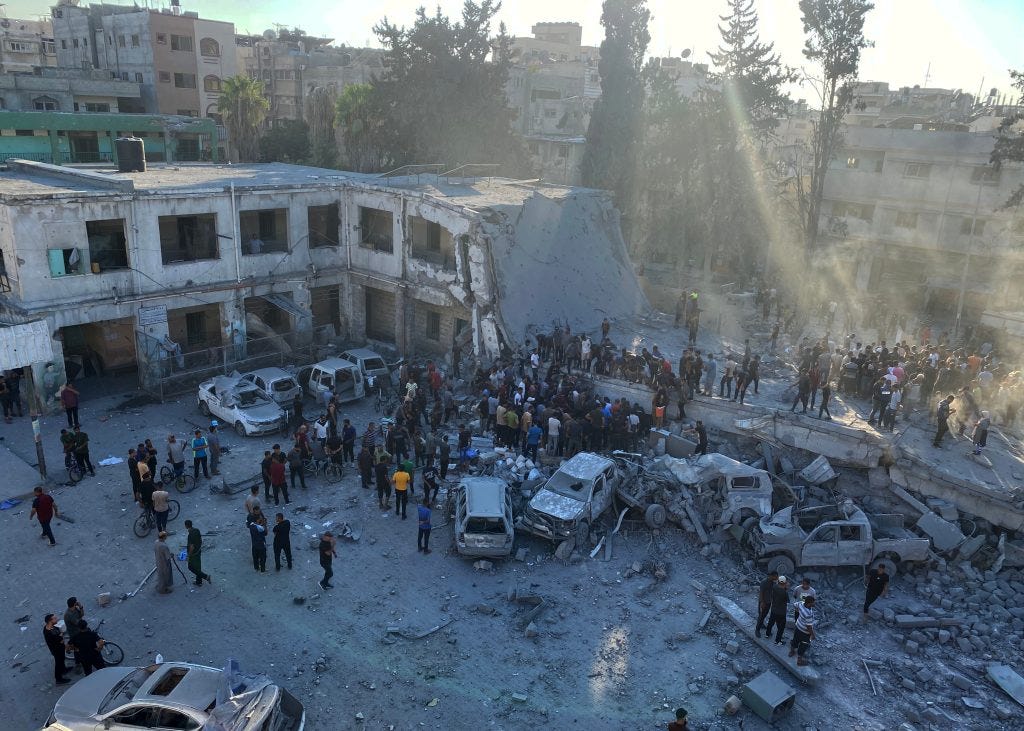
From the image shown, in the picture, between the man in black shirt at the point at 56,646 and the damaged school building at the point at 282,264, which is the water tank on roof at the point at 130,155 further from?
the man in black shirt at the point at 56,646

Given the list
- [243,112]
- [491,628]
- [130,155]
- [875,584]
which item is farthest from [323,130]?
[875,584]

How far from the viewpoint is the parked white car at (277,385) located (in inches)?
883

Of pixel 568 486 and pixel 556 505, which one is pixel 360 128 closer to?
pixel 568 486

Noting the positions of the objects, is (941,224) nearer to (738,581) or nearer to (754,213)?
(754,213)

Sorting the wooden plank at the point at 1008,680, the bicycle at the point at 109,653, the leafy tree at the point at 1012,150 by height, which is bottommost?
the wooden plank at the point at 1008,680

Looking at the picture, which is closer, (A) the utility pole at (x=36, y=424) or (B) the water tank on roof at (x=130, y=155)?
(A) the utility pole at (x=36, y=424)

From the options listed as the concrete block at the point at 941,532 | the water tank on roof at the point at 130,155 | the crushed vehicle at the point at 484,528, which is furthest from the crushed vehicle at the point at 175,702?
the water tank on roof at the point at 130,155

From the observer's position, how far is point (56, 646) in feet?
38.4

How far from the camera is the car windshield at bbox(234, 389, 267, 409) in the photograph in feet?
70.3

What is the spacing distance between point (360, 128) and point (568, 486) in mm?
32705

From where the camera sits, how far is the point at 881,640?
14375mm

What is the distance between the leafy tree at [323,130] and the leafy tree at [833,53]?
28916mm

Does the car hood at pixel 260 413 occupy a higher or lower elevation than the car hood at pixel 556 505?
lower

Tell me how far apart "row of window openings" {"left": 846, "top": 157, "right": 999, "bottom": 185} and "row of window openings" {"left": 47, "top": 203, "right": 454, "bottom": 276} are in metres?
23.5
